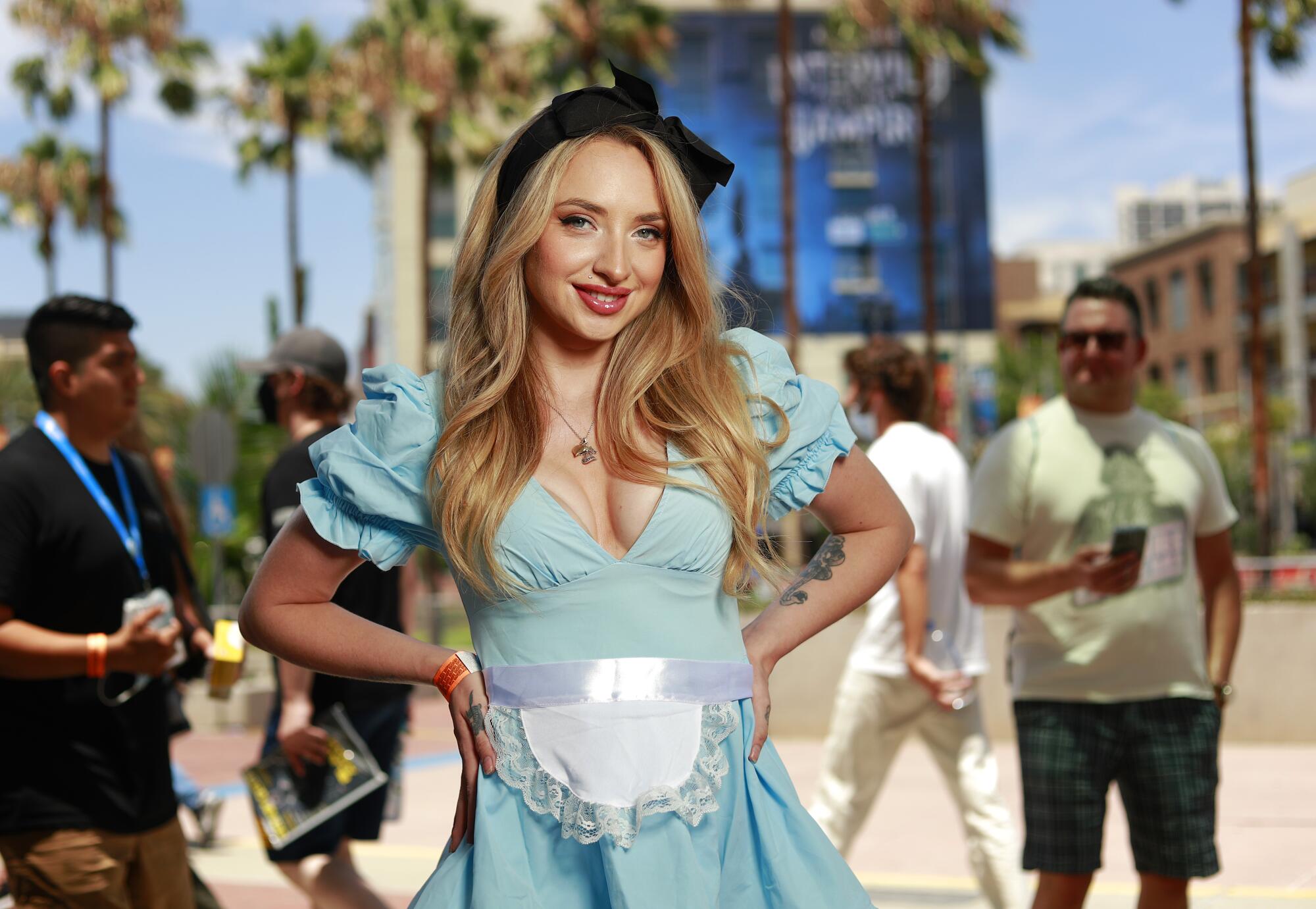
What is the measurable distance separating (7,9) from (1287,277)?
49.5m

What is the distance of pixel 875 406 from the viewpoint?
5.61m

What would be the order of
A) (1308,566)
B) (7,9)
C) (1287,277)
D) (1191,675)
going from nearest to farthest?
(1191,675)
(1308,566)
(7,9)
(1287,277)

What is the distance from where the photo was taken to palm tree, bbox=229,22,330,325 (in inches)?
1116

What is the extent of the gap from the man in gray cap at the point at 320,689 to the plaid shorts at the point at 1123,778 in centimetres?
186

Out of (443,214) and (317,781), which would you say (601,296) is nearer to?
(317,781)

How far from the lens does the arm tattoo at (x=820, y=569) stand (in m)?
2.36

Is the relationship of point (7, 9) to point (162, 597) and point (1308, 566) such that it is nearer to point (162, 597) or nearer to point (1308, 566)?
point (1308, 566)

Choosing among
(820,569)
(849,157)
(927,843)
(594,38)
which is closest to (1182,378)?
(849,157)

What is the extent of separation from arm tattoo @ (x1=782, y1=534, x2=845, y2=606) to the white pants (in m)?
2.99

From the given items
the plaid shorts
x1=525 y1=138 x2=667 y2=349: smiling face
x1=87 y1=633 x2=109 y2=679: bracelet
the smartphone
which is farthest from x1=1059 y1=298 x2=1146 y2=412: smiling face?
x1=87 y1=633 x2=109 y2=679: bracelet

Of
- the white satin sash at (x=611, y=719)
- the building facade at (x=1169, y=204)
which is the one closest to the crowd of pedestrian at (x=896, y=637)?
the white satin sash at (x=611, y=719)

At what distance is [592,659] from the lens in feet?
6.95

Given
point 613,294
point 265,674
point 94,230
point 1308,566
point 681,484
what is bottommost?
point 265,674

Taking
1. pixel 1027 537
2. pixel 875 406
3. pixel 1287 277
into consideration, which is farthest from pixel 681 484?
pixel 1287 277
